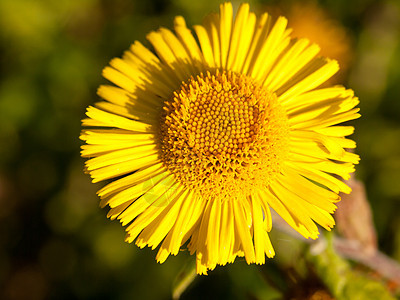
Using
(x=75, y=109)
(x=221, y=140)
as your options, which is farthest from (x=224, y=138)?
(x=75, y=109)

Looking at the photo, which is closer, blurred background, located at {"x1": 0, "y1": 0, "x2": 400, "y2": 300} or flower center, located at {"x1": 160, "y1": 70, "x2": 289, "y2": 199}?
flower center, located at {"x1": 160, "y1": 70, "x2": 289, "y2": 199}

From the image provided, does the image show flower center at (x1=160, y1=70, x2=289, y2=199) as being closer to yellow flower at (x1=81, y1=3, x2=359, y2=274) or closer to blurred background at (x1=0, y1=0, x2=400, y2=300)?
yellow flower at (x1=81, y1=3, x2=359, y2=274)

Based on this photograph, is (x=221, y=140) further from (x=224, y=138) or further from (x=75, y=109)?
(x=75, y=109)

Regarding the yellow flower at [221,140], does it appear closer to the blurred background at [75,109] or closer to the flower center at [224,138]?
the flower center at [224,138]

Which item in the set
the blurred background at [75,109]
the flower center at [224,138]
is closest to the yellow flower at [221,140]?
the flower center at [224,138]

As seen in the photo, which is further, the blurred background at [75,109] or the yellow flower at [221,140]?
the blurred background at [75,109]

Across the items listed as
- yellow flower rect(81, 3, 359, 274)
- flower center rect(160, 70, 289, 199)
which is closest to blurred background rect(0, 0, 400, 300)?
yellow flower rect(81, 3, 359, 274)

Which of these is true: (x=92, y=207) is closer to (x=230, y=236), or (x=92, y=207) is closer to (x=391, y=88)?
(x=230, y=236)

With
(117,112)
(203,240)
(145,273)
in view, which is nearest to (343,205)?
(203,240)
